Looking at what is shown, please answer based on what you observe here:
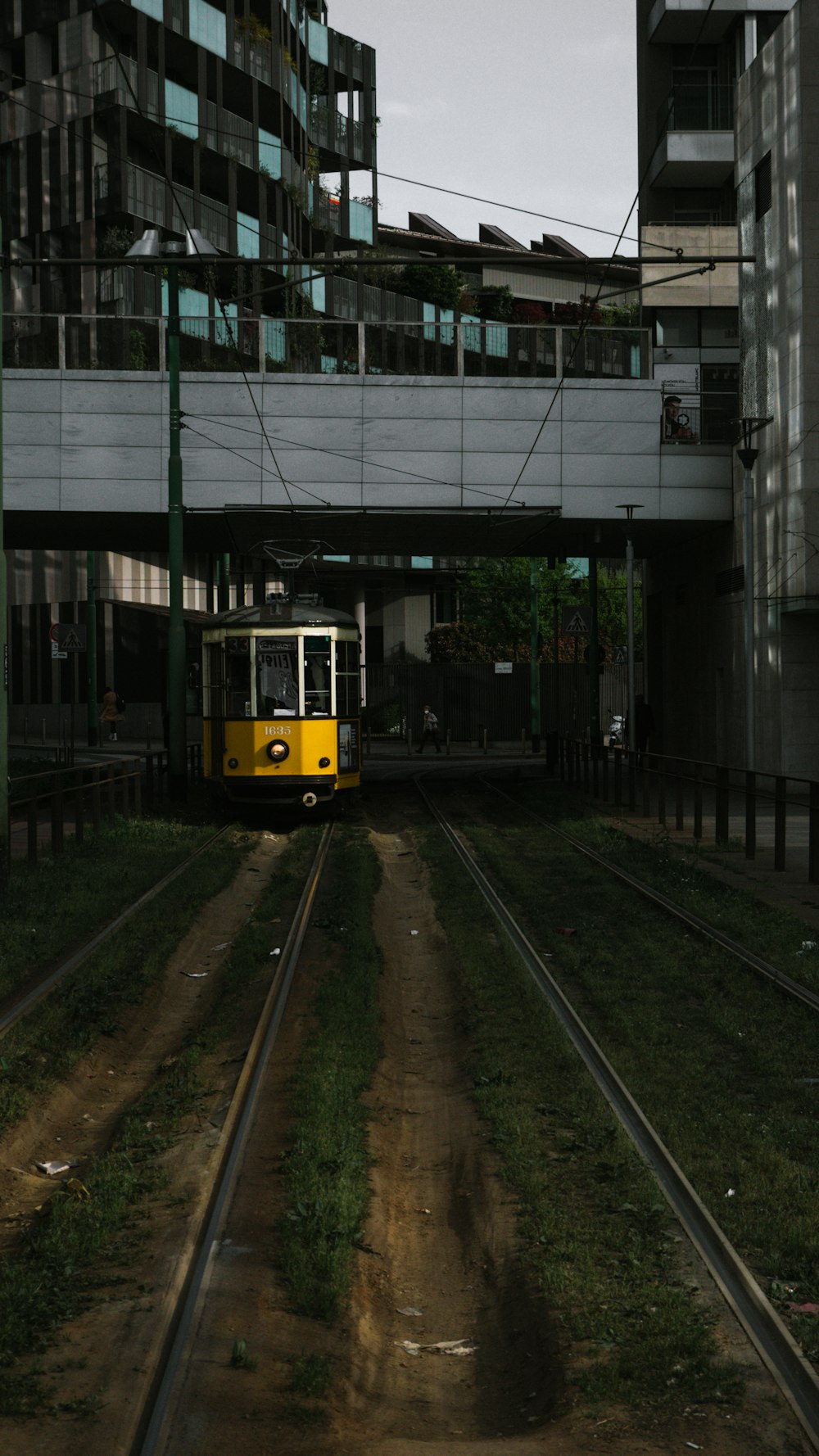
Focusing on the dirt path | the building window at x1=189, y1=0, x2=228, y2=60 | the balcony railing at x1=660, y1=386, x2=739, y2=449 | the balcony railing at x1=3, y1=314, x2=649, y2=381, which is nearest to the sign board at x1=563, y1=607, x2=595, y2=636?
the balcony railing at x1=660, y1=386, x2=739, y2=449

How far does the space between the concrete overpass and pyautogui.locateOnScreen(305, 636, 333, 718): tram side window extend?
6.55 m

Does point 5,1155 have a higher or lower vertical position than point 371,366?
lower

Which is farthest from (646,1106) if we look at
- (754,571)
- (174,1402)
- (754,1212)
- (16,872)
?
(754,571)

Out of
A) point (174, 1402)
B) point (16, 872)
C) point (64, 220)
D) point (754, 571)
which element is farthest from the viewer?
point (64, 220)

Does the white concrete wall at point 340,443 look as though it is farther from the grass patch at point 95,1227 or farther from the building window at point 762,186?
the grass patch at point 95,1227

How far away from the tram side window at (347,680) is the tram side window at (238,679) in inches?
51.7

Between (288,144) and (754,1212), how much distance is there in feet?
179

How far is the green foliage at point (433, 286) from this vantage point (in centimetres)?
6309

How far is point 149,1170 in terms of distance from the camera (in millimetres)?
6871

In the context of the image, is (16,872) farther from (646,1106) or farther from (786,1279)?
(786,1279)

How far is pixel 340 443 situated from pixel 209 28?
1090 inches

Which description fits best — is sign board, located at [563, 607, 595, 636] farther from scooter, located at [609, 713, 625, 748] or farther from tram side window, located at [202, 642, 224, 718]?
tram side window, located at [202, 642, 224, 718]

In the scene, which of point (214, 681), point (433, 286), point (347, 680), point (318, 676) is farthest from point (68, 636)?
point (433, 286)

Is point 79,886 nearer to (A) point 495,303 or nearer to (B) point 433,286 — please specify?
(B) point 433,286
